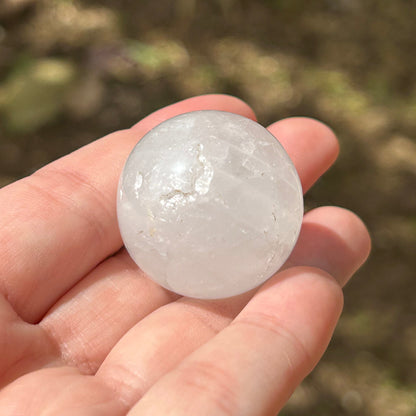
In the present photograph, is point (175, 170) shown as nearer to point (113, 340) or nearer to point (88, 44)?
point (113, 340)

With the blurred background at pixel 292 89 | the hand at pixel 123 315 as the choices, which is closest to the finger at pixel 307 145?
the hand at pixel 123 315

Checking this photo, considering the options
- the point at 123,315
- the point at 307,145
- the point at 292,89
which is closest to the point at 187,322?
the point at 123,315

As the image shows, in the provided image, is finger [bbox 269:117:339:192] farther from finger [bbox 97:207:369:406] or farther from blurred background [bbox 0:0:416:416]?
blurred background [bbox 0:0:416:416]

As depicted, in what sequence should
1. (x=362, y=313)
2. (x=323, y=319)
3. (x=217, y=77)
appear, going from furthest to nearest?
(x=217, y=77) → (x=362, y=313) → (x=323, y=319)

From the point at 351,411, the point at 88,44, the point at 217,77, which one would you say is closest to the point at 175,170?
the point at 351,411

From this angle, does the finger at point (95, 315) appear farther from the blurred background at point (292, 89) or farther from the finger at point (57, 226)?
the blurred background at point (292, 89)

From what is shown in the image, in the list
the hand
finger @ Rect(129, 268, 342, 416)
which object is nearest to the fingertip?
the hand

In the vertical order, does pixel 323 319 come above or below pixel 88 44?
above
